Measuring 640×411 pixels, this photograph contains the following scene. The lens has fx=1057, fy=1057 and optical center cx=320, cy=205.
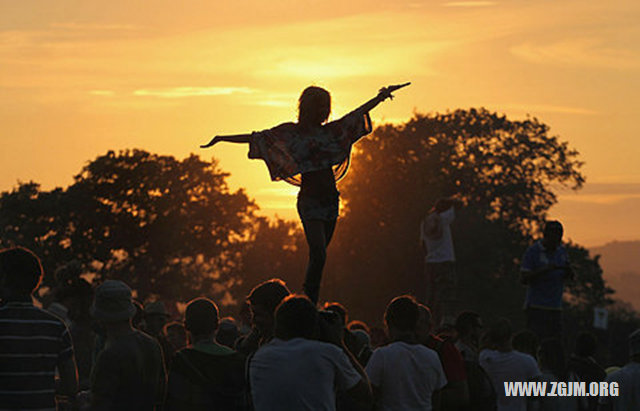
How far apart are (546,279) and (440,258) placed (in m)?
3.63

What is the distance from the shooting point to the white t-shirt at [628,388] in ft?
33.8

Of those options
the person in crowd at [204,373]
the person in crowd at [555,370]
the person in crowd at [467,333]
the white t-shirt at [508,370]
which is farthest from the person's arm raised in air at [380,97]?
the person in crowd at [555,370]

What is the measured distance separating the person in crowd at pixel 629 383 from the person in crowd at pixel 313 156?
12.3 ft

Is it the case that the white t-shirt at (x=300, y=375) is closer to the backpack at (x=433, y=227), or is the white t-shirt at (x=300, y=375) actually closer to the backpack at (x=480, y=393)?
the backpack at (x=480, y=393)

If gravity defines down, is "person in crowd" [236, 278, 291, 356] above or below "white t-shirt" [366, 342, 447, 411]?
above

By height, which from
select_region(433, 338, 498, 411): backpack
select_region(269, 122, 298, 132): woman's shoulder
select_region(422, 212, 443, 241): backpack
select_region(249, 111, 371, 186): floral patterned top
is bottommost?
select_region(433, 338, 498, 411): backpack

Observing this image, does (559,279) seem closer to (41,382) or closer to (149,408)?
(149,408)

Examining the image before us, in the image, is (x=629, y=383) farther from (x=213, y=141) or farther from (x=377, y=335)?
(x=213, y=141)

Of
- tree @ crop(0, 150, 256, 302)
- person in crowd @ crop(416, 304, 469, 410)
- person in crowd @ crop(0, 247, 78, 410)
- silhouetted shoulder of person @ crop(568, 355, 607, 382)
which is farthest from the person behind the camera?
tree @ crop(0, 150, 256, 302)

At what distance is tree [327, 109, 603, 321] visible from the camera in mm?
54219

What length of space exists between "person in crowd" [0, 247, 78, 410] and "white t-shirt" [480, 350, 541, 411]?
5078mm

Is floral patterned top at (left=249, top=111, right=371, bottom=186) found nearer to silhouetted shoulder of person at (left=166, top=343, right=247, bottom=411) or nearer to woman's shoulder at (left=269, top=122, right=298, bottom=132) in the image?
woman's shoulder at (left=269, top=122, right=298, bottom=132)

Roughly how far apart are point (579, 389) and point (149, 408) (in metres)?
6.33

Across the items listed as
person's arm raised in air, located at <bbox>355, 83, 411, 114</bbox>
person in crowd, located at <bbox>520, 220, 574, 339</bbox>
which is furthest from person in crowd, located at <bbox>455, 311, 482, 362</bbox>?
person in crowd, located at <bbox>520, 220, 574, 339</bbox>
